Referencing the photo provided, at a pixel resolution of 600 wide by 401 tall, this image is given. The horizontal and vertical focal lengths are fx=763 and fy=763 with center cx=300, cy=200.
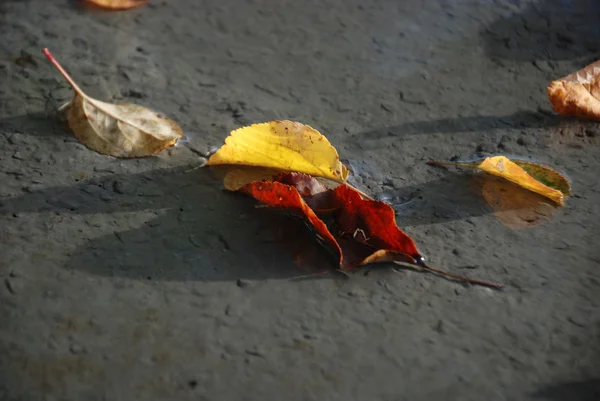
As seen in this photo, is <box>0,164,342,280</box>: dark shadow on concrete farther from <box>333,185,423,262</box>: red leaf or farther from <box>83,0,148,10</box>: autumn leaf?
<box>83,0,148,10</box>: autumn leaf

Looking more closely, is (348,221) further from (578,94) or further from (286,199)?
(578,94)

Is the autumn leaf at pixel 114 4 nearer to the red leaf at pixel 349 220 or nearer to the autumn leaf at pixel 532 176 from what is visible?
the red leaf at pixel 349 220

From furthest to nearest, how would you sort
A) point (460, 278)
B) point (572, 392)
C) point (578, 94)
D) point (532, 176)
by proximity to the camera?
1. point (578, 94)
2. point (532, 176)
3. point (460, 278)
4. point (572, 392)

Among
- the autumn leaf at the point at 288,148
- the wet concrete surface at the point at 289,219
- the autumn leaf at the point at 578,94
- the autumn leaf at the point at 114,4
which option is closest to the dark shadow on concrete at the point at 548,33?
the wet concrete surface at the point at 289,219

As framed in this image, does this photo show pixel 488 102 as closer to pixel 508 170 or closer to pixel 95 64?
pixel 508 170

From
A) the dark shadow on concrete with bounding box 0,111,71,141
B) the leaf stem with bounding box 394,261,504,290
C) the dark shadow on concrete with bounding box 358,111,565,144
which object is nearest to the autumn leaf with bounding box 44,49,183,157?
the dark shadow on concrete with bounding box 0,111,71,141

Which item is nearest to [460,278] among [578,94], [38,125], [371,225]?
[371,225]

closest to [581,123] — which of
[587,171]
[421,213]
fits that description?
[587,171]

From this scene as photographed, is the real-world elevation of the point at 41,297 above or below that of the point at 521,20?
below
